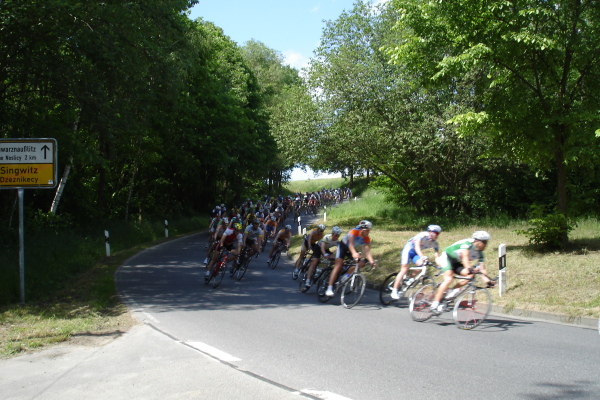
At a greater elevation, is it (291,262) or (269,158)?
(269,158)

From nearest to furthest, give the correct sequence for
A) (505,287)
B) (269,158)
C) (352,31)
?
1. (505,287)
2. (352,31)
3. (269,158)

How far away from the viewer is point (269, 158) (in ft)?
146

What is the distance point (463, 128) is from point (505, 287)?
15.6 ft

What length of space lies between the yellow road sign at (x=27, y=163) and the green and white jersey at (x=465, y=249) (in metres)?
7.70

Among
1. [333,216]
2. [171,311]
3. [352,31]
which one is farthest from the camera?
[333,216]

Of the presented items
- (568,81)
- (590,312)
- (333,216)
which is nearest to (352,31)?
(333,216)

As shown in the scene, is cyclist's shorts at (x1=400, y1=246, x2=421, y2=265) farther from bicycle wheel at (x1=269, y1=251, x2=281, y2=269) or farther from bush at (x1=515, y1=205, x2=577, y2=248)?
bicycle wheel at (x1=269, y1=251, x2=281, y2=269)

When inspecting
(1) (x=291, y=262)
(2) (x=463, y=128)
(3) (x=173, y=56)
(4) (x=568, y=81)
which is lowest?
(1) (x=291, y=262)

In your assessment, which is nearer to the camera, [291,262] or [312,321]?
[312,321]

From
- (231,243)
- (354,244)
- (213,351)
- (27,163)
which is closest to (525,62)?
(354,244)

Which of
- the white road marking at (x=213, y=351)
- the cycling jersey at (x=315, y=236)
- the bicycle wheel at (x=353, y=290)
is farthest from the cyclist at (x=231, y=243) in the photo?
the white road marking at (x=213, y=351)

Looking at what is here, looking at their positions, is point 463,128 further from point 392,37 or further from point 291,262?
point 392,37

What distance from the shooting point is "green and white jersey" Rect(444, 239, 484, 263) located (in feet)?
27.4

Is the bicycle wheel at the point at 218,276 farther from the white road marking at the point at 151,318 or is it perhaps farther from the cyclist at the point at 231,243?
the white road marking at the point at 151,318
